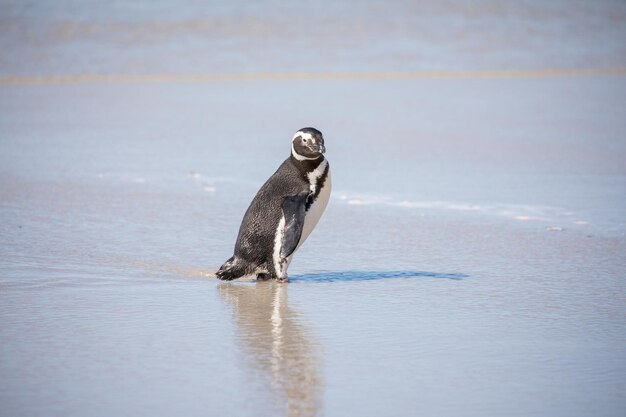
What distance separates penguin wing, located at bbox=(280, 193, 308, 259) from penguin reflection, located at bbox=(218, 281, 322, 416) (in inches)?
6.6

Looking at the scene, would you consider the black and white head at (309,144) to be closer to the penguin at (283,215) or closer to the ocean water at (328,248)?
the penguin at (283,215)

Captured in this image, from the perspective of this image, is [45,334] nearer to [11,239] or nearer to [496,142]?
[11,239]

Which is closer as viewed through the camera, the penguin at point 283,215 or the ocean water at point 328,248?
the ocean water at point 328,248

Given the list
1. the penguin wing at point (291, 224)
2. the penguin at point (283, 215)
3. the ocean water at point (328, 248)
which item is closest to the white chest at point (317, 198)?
the penguin at point (283, 215)

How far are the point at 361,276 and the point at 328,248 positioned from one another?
0.79m

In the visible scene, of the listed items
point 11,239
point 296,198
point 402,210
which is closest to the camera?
point 296,198

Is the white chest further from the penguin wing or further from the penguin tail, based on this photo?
the penguin tail

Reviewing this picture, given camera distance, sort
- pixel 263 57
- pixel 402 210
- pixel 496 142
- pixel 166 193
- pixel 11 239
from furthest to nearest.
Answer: pixel 263 57 < pixel 496 142 < pixel 166 193 < pixel 402 210 < pixel 11 239

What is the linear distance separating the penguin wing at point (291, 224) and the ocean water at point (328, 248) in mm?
191

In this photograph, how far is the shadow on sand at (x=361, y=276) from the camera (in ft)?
16.8

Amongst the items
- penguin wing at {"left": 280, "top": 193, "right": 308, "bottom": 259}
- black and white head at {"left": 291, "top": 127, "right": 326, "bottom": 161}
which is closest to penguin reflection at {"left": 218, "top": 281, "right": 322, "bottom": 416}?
penguin wing at {"left": 280, "top": 193, "right": 308, "bottom": 259}

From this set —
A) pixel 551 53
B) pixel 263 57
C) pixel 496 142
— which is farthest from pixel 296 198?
pixel 551 53

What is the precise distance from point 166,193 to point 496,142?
3.50m

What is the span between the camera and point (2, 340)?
3938 mm
